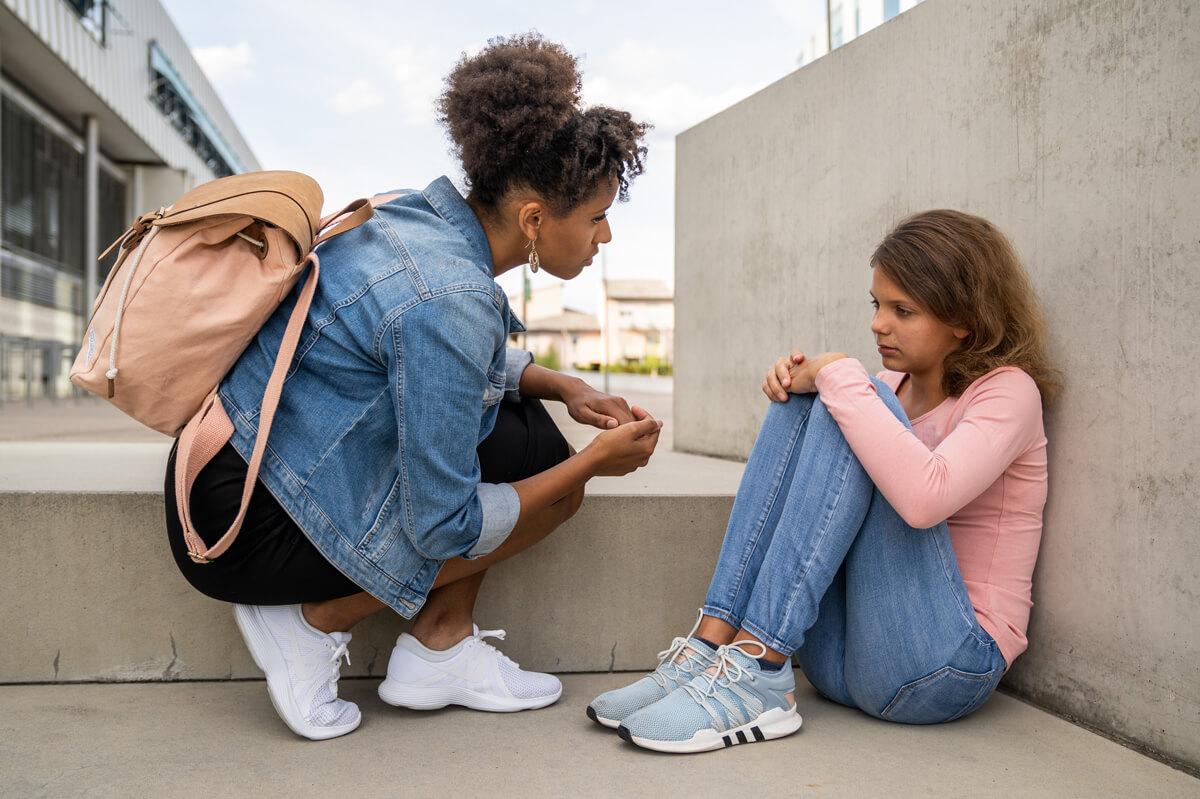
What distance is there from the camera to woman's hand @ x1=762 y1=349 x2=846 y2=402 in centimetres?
161

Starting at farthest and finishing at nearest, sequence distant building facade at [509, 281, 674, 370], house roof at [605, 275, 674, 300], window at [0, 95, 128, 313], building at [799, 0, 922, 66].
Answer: house roof at [605, 275, 674, 300] → distant building facade at [509, 281, 674, 370] → window at [0, 95, 128, 313] → building at [799, 0, 922, 66]

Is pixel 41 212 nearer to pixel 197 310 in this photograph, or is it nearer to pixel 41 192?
pixel 41 192

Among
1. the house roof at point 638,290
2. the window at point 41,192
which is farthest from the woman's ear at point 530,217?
the house roof at point 638,290

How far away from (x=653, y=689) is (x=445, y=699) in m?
0.42

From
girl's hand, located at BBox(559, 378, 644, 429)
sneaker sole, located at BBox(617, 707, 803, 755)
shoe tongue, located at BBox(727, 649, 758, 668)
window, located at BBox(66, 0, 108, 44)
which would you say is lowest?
sneaker sole, located at BBox(617, 707, 803, 755)

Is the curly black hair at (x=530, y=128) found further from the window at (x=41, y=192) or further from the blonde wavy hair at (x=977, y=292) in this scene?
the window at (x=41, y=192)

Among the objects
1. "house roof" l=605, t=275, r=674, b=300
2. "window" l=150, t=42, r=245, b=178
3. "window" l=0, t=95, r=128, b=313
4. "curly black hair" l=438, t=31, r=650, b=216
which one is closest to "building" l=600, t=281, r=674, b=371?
"house roof" l=605, t=275, r=674, b=300

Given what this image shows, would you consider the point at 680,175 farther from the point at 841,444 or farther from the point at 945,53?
the point at 841,444

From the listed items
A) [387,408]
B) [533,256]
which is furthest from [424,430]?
[533,256]

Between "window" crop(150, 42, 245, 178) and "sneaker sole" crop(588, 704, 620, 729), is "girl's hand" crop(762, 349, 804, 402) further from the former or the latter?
"window" crop(150, 42, 245, 178)

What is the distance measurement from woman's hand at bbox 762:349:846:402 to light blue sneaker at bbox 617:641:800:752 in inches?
19.1

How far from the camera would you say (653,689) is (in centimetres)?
158

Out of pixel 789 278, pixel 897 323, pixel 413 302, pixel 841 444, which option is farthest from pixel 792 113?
pixel 413 302

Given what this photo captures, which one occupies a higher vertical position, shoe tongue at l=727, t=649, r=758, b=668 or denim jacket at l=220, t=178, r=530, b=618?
denim jacket at l=220, t=178, r=530, b=618
